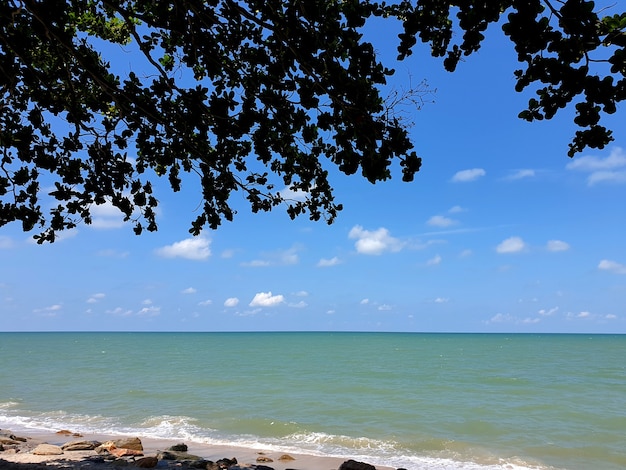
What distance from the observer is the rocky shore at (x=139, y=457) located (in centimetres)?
970

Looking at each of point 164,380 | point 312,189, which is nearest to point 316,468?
point 312,189

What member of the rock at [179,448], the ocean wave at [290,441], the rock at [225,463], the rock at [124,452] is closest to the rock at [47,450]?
the rock at [124,452]

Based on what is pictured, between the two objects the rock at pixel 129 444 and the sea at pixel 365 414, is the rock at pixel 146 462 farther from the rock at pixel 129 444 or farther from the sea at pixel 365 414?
the sea at pixel 365 414

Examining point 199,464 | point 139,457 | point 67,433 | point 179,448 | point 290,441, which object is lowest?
point 290,441

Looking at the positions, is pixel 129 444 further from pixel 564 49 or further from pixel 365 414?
pixel 564 49

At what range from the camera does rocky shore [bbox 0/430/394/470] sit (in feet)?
31.8

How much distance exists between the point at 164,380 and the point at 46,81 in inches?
1024

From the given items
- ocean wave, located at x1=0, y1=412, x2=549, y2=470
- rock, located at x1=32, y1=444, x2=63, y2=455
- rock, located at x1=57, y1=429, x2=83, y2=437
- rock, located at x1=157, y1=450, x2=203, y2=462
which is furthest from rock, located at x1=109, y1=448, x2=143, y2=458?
rock, located at x1=57, y1=429, x2=83, y2=437

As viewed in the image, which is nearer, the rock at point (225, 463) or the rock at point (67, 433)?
the rock at point (225, 463)

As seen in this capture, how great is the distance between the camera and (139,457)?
36.7 feet

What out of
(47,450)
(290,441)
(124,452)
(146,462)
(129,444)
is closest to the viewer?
(146,462)

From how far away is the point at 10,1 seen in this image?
6.14 m

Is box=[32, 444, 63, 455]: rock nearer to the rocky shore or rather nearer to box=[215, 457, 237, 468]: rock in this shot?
the rocky shore

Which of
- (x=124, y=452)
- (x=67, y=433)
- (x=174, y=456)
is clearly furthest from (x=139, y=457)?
(x=67, y=433)
